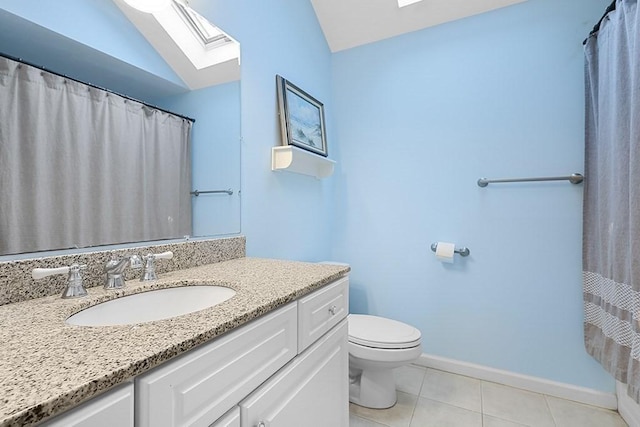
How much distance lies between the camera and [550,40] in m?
1.62

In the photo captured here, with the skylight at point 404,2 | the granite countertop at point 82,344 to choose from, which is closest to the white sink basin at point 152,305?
the granite countertop at point 82,344

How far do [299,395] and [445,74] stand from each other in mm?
1932

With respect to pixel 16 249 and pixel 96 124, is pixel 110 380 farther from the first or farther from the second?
pixel 96 124

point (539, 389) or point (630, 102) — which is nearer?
point (630, 102)

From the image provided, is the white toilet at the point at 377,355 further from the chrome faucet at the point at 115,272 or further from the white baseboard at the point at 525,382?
the chrome faucet at the point at 115,272

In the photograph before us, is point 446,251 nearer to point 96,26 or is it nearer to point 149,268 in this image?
point 149,268

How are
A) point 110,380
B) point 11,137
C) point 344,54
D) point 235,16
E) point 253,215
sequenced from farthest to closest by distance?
point 344,54, point 253,215, point 235,16, point 11,137, point 110,380

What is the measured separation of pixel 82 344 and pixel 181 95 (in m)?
0.94

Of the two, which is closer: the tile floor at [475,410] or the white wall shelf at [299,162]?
the tile floor at [475,410]

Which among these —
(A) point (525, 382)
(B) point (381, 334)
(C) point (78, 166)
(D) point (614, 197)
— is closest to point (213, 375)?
(C) point (78, 166)

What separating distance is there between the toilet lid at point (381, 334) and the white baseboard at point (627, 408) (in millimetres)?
975

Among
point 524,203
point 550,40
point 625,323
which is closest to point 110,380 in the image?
point 625,323

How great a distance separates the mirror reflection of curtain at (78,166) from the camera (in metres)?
0.72

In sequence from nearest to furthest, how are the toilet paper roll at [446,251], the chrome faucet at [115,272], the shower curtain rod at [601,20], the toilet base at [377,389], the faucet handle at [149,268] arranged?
the chrome faucet at [115,272]
the faucet handle at [149,268]
the shower curtain rod at [601,20]
the toilet base at [377,389]
the toilet paper roll at [446,251]
